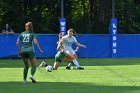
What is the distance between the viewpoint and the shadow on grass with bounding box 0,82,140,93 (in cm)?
1490

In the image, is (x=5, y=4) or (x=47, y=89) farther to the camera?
(x=5, y=4)

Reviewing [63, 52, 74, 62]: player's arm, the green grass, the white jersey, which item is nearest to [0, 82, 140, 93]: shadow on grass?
the green grass

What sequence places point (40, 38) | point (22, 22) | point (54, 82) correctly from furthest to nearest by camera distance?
point (22, 22) → point (40, 38) → point (54, 82)

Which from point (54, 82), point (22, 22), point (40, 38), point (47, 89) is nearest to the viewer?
point (47, 89)

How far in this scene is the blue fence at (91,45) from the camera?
34.7 metres

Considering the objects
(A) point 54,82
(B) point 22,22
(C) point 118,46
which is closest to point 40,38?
(C) point 118,46

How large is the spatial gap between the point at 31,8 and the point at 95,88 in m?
31.7

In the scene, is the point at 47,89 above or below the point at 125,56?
above

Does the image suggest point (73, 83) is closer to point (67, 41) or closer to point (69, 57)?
point (69, 57)

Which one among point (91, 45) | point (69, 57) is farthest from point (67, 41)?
point (91, 45)

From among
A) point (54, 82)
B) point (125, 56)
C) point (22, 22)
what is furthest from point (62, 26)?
point (54, 82)

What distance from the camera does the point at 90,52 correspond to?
121 ft

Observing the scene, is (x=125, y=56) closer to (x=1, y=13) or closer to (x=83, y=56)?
(x=83, y=56)

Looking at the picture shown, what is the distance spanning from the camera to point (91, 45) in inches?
1451
